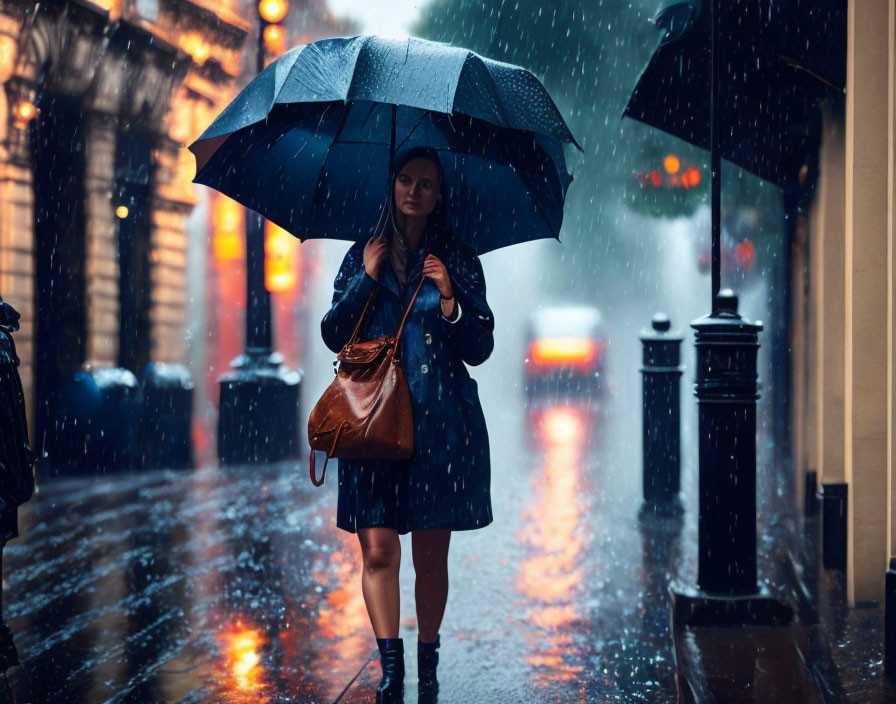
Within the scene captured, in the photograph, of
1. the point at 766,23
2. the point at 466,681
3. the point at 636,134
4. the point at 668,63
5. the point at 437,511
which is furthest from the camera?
the point at 636,134

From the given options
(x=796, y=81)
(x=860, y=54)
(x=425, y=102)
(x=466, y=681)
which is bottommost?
(x=466, y=681)

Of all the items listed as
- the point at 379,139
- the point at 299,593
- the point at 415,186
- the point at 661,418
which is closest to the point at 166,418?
the point at 661,418

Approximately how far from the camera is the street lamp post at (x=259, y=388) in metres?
12.3

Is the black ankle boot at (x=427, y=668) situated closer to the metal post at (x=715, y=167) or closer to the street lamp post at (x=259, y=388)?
the metal post at (x=715, y=167)

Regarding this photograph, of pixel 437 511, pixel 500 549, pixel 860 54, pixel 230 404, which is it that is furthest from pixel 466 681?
pixel 230 404

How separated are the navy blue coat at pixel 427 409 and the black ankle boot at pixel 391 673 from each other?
412 millimetres

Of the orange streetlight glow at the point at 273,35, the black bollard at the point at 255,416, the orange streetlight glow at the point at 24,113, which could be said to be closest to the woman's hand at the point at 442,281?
the orange streetlight glow at the point at 24,113

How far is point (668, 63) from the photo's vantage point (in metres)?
8.22

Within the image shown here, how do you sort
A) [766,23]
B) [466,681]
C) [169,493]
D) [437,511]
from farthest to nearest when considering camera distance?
[169,493], [766,23], [466,681], [437,511]

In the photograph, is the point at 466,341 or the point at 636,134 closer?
the point at 466,341

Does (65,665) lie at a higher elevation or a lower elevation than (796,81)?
lower

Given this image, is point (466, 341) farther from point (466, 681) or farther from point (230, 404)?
point (230, 404)

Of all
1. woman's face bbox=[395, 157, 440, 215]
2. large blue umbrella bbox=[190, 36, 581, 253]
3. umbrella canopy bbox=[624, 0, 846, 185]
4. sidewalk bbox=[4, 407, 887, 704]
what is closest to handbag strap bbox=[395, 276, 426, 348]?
woman's face bbox=[395, 157, 440, 215]

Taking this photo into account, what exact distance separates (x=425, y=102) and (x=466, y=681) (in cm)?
225
